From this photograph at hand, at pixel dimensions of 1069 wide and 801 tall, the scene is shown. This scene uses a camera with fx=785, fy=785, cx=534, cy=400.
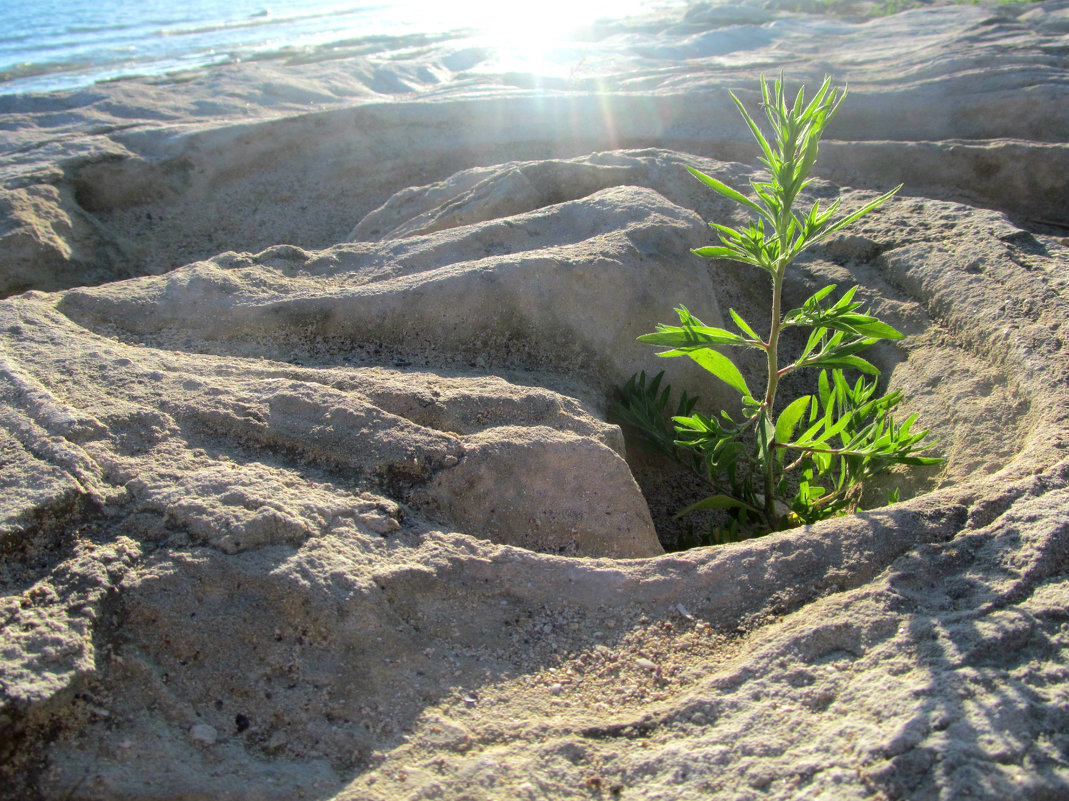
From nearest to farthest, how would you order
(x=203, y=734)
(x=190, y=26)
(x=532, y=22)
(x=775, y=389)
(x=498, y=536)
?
(x=203, y=734) < (x=498, y=536) < (x=775, y=389) < (x=532, y=22) < (x=190, y=26)

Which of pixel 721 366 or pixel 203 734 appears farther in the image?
pixel 721 366

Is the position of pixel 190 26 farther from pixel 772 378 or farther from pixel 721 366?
pixel 772 378

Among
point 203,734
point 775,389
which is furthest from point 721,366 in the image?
point 203,734

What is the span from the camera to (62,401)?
7.03 ft

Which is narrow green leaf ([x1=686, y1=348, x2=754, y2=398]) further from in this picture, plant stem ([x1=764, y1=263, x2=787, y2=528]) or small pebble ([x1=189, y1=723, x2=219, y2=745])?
small pebble ([x1=189, y1=723, x2=219, y2=745])

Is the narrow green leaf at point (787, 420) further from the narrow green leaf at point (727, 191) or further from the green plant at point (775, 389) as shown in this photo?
the narrow green leaf at point (727, 191)

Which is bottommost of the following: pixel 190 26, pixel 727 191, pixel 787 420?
pixel 787 420

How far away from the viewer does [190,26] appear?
13062mm

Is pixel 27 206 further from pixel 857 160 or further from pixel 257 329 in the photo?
pixel 857 160

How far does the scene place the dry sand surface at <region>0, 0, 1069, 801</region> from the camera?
1464 millimetres

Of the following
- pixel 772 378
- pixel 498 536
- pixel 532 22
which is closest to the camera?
pixel 498 536

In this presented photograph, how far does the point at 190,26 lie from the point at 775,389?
45.7ft

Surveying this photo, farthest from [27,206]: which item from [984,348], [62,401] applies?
[984,348]

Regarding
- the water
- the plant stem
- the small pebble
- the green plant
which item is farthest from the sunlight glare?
the small pebble
